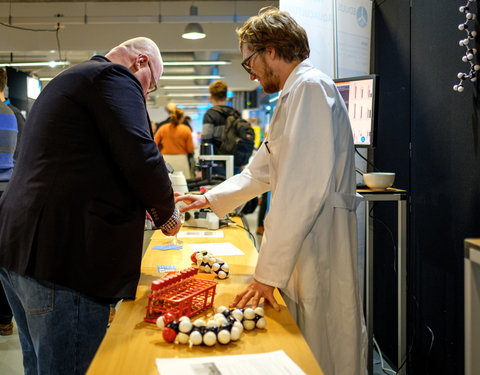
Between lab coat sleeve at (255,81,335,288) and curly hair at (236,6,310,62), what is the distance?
0.20 meters

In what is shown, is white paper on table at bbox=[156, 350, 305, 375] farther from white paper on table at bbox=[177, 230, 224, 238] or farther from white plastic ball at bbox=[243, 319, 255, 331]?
white paper on table at bbox=[177, 230, 224, 238]

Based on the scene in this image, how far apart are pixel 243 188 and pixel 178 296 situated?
879mm

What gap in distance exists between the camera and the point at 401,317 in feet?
7.34

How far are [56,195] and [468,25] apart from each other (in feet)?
6.09

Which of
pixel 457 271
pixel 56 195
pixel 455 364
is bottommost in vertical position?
pixel 455 364

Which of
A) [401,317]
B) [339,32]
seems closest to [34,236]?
[401,317]

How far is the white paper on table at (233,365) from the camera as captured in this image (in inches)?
40.2

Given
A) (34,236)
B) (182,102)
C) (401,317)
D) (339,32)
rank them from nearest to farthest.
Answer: (34,236)
(401,317)
(339,32)
(182,102)

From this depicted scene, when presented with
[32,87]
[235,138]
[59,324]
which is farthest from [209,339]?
[32,87]

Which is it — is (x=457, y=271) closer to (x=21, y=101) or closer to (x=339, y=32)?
(x=339, y=32)

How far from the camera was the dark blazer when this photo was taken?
1.27 m

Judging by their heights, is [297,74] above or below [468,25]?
below

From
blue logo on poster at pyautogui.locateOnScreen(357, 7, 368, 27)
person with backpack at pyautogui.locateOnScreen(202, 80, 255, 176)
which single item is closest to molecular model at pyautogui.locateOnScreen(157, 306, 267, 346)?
blue logo on poster at pyautogui.locateOnScreen(357, 7, 368, 27)

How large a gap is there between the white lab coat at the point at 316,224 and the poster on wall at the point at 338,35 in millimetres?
1616
